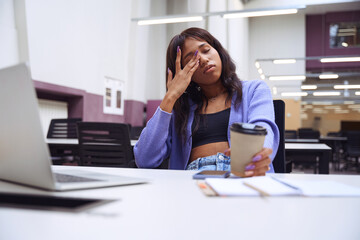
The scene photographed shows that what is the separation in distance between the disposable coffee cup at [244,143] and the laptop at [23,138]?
33cm

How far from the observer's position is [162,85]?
838 centimetres

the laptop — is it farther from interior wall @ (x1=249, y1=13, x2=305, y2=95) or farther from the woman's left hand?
interior wall @ (x1=249, y1=13, x2=305, y2=95)

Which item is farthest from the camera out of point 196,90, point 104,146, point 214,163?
point 104,146

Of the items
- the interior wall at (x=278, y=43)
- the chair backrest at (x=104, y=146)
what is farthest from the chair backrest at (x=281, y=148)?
the interior wall at (x=278, y=43)

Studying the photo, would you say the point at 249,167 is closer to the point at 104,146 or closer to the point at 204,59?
the point at 204,59

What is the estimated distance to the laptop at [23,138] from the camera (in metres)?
0.56

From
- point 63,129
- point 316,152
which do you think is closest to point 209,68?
point 316,152

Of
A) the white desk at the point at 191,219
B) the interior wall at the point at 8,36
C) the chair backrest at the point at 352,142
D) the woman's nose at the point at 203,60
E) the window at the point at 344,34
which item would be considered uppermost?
the window at the point at 344,34

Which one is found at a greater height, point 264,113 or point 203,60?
point 203,60

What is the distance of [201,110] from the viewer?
61.1 inches

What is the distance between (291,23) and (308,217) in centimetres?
1184

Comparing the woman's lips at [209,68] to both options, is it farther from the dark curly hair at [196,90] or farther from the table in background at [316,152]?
the table in background at [316,152]

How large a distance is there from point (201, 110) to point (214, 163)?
1.14ft

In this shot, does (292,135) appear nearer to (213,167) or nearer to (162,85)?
(162,85)
